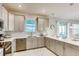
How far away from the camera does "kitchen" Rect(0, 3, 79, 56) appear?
2191 mm

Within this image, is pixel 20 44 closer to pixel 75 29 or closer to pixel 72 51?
pixel 72 51

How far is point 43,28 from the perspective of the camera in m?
3.09

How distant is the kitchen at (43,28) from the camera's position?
2.19m

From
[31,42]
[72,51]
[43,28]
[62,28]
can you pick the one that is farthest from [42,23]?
[72,51]

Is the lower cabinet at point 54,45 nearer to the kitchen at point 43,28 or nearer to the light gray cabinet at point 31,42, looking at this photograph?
the kitchen at point 43,28

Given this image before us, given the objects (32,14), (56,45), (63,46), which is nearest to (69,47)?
(63,46)

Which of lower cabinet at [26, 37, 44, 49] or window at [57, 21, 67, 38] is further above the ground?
window at [57, 21, 67, 38]

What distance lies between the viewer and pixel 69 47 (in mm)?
2471

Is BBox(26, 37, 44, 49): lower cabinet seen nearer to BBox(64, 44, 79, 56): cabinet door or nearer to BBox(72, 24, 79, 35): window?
BBox(64, 44, 79, 56): cabinet door

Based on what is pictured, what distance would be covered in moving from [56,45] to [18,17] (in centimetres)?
153

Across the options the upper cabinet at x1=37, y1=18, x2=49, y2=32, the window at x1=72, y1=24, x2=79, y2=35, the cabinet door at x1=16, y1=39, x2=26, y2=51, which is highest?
the upper cabinet at x1=37, y1=18, x2=49, y2=32

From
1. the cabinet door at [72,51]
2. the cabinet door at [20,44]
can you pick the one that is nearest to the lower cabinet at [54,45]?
the cabinet door at [72,51]

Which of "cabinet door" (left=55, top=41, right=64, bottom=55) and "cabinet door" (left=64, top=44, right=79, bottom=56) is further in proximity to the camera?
"cabinet door" (left=55, top=41, right=64, bottom=55)

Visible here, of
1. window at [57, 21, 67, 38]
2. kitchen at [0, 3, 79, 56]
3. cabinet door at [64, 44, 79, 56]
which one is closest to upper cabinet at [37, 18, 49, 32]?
kitchen at [0, 3, 79, 56]
